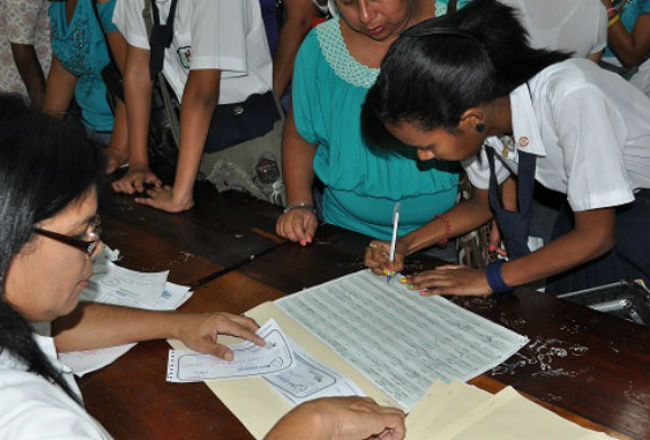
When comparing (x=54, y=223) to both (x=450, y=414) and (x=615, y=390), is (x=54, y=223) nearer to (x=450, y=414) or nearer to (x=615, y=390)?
(x=450, y=414)

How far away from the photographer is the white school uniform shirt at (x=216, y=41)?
1.90m

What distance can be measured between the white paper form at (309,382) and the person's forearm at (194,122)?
0.92 metres

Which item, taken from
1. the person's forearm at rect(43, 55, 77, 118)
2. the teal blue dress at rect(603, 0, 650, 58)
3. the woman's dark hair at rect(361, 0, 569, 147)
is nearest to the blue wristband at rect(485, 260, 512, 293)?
the woman's dark hair at rect(361, 0, 569, 147)

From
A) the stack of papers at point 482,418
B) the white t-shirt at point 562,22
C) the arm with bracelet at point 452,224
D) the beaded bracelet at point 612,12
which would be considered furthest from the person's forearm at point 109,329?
the beaded bracelet at point 612,12

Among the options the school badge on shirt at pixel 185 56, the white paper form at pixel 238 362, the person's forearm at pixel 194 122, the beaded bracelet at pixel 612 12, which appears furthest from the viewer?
the beaded bracelet at pixel 612 12

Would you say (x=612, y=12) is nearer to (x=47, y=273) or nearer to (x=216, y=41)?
(x=216, y=41)

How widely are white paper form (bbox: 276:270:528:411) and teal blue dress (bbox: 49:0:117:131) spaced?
1.46 metres

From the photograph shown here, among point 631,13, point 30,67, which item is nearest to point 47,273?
point 30,67

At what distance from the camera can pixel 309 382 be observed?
45.2 inches

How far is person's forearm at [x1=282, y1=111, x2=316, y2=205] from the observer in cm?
197

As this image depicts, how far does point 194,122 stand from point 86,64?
34.0 inches

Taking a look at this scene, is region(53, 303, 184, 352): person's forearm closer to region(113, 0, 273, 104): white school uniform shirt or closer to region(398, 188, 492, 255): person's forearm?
region(398, 188, 492, 255): person's forearm

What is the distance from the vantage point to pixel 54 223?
0.92 meters

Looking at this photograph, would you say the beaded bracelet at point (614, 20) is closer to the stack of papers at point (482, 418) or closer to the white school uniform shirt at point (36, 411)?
the stack of papers at point (482, 418)
